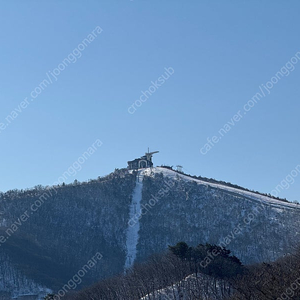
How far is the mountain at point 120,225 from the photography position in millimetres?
117538

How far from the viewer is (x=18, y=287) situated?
108438 millimetres

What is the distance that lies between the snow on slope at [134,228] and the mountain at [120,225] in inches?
9.3

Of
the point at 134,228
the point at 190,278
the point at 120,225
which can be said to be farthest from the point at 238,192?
the point at 190,278

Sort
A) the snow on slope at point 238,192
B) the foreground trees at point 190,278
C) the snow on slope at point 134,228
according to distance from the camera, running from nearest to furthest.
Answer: the foreground trees at point 190,278 < the snow on slope at point 134,228 < the snow on slope at point 238,192

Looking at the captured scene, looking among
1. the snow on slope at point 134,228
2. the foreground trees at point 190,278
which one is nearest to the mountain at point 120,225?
the snow on slope at point 134,228

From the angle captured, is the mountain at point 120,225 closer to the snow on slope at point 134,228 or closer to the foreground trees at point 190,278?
the snow on slope at point 134,228

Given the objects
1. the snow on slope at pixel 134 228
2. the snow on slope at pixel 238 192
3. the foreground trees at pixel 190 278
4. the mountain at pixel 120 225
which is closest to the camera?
the foreground trees at pixel 190 278

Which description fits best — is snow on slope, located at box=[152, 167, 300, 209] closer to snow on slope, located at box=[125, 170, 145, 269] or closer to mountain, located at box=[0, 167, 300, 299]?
mountain, located at box=[0, 167, 300, 299]

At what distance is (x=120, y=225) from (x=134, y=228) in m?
3.67

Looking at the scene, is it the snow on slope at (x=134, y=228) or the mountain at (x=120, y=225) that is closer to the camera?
the mountain at (x=120, y=225)

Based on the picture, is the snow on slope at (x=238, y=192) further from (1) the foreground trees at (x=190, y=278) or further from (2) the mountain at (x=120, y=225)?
(1) the foreground trees at (x=190, y=278)

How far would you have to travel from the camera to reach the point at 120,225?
14162 cm

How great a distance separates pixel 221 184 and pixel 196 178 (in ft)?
24.0

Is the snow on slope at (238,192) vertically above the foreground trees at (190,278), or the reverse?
the snow on slope at (238,192)
